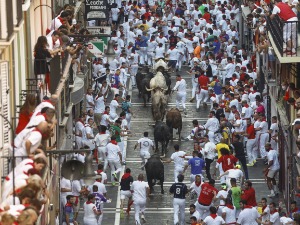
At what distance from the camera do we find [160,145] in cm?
5431

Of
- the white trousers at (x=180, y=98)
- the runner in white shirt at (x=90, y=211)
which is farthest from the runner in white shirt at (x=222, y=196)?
the white trousers at (x=180, y=98)

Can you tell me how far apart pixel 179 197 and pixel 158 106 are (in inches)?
520

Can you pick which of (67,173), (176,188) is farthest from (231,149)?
(67,173)

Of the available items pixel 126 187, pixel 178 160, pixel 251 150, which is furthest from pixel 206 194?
pixel 251 150

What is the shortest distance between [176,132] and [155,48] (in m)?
11.1

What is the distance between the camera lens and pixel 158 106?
56719 millimetres

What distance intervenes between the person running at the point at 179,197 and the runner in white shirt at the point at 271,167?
12.6 feet

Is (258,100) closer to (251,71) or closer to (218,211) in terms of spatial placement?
(251,71)

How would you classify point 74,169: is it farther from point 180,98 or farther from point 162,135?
point 180,98

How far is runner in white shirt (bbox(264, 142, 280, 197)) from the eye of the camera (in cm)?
4694

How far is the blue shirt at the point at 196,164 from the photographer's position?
46375 mm

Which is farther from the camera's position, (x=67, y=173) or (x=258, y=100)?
(x=258, y=100)

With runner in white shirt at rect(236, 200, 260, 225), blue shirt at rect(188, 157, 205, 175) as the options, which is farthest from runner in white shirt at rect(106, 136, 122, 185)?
runner in white shirt at rect(236, 200, 260, 225)

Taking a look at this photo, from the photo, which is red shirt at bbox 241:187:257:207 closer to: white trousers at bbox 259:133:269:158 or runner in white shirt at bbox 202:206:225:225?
runner in white shirt at bbox 202:206:225:225
